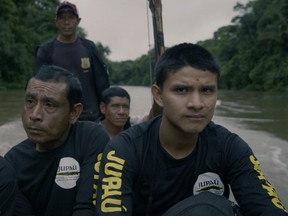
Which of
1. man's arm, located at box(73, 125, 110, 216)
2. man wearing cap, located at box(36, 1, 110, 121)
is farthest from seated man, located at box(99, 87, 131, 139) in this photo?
man's arm, located at box(73, 125, 110, 216)

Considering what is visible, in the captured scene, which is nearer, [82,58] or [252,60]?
[82,58]

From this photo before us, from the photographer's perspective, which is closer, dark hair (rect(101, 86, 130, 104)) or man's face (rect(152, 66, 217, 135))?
man's face (rect(152, 66, 217, 135))

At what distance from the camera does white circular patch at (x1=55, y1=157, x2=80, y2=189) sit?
8.01ft

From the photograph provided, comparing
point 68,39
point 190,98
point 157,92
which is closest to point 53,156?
point 157,92

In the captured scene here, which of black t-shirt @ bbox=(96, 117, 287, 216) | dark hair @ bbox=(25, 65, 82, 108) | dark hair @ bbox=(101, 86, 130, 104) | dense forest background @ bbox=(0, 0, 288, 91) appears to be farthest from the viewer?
dense forest background @ bbox=(0, 0, 288, 91)

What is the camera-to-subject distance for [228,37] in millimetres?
60062

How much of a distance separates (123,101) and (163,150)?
2.36 meters

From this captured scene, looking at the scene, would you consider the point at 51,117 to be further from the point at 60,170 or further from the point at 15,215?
the point at 15,215

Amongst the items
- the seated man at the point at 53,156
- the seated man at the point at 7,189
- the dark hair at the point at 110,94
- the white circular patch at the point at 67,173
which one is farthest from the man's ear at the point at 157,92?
the dark hair at the point at 110,94

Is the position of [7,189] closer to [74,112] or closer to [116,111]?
[74,112]

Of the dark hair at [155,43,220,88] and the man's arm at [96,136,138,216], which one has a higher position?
the dark hair at [155,43,220,88]

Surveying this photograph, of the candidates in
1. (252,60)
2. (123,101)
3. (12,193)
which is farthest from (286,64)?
(12,193)

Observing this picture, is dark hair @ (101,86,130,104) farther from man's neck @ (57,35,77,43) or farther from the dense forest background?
the dense forest background

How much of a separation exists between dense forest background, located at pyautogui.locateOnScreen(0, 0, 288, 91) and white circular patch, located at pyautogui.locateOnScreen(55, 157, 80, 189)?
2795 cm
